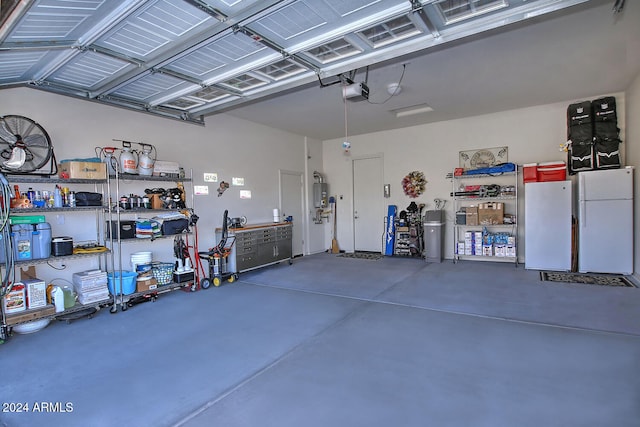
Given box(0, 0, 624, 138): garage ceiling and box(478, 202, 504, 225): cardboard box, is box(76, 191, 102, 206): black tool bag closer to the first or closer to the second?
box(0, 0, 624, 138): garage ceiling

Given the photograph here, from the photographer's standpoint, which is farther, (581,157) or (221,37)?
(581,157)

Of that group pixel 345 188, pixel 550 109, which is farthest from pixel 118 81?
pixel 550 109

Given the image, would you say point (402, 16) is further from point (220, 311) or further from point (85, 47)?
point (220, 311)

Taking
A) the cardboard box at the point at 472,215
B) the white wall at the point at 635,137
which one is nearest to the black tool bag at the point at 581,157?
the white wall at the point at 635,137

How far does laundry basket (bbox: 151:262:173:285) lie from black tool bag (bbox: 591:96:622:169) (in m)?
6.93

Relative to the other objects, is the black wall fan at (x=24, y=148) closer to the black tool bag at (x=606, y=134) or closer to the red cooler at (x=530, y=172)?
the red cooler at (x=530, y=172)

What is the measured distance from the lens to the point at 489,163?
6.89 metres

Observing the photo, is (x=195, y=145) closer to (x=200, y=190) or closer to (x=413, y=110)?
(x=200, y=190)

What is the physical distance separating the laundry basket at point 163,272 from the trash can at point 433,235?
4951mm

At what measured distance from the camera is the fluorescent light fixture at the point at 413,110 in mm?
6262

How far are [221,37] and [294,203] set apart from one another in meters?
5.22

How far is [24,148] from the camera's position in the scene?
12.1ft

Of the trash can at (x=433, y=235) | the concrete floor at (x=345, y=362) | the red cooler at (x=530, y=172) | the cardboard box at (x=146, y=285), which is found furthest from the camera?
the trash can at (x=433, y=235)

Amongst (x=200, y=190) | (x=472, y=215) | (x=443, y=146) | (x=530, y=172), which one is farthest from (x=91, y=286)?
(x=530, y=172)
